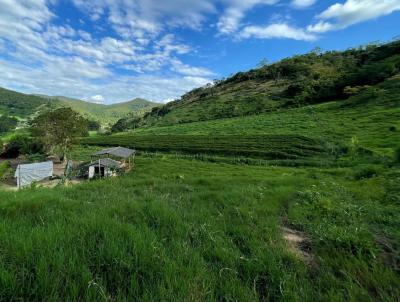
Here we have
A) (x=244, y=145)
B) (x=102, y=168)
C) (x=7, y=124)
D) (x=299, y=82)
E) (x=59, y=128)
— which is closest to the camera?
(x=102, y=168)

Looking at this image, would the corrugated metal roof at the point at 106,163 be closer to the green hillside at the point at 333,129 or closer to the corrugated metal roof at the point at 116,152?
the corrugated metal roof at the point at 116,152

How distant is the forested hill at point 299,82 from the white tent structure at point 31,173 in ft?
227

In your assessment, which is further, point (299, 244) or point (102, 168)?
point (102, 168)

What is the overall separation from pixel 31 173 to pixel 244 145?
32.8m

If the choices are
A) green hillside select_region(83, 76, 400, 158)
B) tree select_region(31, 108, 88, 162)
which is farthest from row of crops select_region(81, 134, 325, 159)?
tree select_region(31, 108, 88, 162)

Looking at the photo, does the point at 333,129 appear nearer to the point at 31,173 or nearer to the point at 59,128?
the point at 31,173

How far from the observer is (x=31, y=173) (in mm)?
38188

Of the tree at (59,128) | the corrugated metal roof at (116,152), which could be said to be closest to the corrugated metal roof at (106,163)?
the corrugated metal roof at (116,152)

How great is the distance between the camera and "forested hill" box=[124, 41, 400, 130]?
291 feet

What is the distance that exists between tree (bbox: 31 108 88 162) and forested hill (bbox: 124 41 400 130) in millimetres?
55864

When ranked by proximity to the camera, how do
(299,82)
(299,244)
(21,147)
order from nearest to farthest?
(299,244)
(21,147)
(299,82)

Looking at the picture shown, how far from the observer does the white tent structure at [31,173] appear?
36816 millimetres

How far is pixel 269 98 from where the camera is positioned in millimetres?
106250

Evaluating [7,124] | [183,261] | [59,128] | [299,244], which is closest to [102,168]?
[59,128]
